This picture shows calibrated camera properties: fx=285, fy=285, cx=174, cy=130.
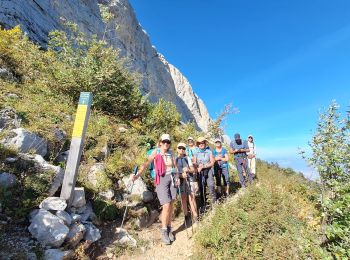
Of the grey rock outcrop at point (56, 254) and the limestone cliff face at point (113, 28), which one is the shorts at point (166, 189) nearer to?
the grey rock outcrop at point (56, 254)

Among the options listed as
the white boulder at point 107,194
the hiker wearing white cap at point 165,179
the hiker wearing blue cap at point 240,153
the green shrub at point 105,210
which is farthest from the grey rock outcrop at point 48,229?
the hiker wearing blue cap at point 240,153

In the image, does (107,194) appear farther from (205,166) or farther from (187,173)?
(205,166)

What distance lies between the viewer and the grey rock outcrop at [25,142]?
5961 millimetres

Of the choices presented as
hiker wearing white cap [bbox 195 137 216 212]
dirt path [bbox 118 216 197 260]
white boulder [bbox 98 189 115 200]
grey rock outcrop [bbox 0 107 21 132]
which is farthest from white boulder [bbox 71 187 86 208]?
hiker wearing white cap [bbox 195 137 216 212]

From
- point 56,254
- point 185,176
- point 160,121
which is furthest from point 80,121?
point 160,121

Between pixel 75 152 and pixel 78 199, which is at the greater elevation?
pixel 75 152

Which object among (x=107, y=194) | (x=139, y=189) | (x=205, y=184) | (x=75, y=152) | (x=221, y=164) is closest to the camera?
(x=75, y=152)

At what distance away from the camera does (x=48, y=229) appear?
15.1ft

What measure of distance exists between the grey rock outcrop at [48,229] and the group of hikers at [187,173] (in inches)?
70.4

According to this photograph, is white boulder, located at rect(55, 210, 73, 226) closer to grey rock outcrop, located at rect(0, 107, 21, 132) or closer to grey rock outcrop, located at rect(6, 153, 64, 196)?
grey rock outcrop, located at rect(6, 153, 64, 196)

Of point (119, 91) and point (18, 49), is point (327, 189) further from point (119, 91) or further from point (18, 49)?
point (18, 49)

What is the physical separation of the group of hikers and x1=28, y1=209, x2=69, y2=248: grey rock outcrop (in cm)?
179

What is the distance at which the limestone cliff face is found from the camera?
1888cm

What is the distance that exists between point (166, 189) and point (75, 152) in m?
2.05
